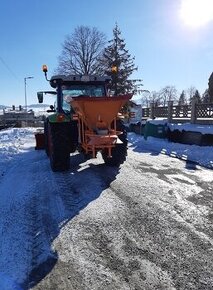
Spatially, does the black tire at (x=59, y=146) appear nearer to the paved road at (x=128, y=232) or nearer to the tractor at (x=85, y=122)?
the tractor at (x=85, y=122)

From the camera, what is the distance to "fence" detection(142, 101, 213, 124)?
15.2 m

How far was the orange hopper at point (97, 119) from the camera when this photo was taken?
277 inches

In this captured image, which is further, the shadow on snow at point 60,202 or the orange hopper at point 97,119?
the orange hopper at point 97,119

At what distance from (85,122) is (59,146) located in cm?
93

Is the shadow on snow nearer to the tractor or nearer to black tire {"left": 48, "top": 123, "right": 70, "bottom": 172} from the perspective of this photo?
black tire {"left": 48, "top": 123, "right": 70, "bottom": 172}

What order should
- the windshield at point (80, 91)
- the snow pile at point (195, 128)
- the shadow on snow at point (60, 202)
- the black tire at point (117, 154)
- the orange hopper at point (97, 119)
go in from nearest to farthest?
the shadow on snow at point (60, 202)
the orange hopper at point (97, 119)
the black tire at point (117, 154)
the windshield at point (80, 91)
the snow pile at point (195, 128)

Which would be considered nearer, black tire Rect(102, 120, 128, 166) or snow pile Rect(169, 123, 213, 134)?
black tire Rect(102, 120, 128, 166)

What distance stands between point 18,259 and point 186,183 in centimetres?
427

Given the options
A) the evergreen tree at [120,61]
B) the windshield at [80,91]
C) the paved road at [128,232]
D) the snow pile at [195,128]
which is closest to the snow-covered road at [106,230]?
the paved road at [128,232]

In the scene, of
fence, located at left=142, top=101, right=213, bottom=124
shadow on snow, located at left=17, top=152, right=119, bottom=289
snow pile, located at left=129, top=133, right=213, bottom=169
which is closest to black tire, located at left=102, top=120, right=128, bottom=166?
shadow on snow, located at left=17, top=152, right=119, bottom=289

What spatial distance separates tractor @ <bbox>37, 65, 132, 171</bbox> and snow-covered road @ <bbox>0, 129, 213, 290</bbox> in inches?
23.1

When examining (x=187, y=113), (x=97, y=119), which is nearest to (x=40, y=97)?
(x=97, y=119)

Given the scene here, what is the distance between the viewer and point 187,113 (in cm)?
1730

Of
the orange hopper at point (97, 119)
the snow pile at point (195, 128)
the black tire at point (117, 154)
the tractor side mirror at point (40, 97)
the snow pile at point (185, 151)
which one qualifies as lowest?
the snow pile at point (185, 151)
